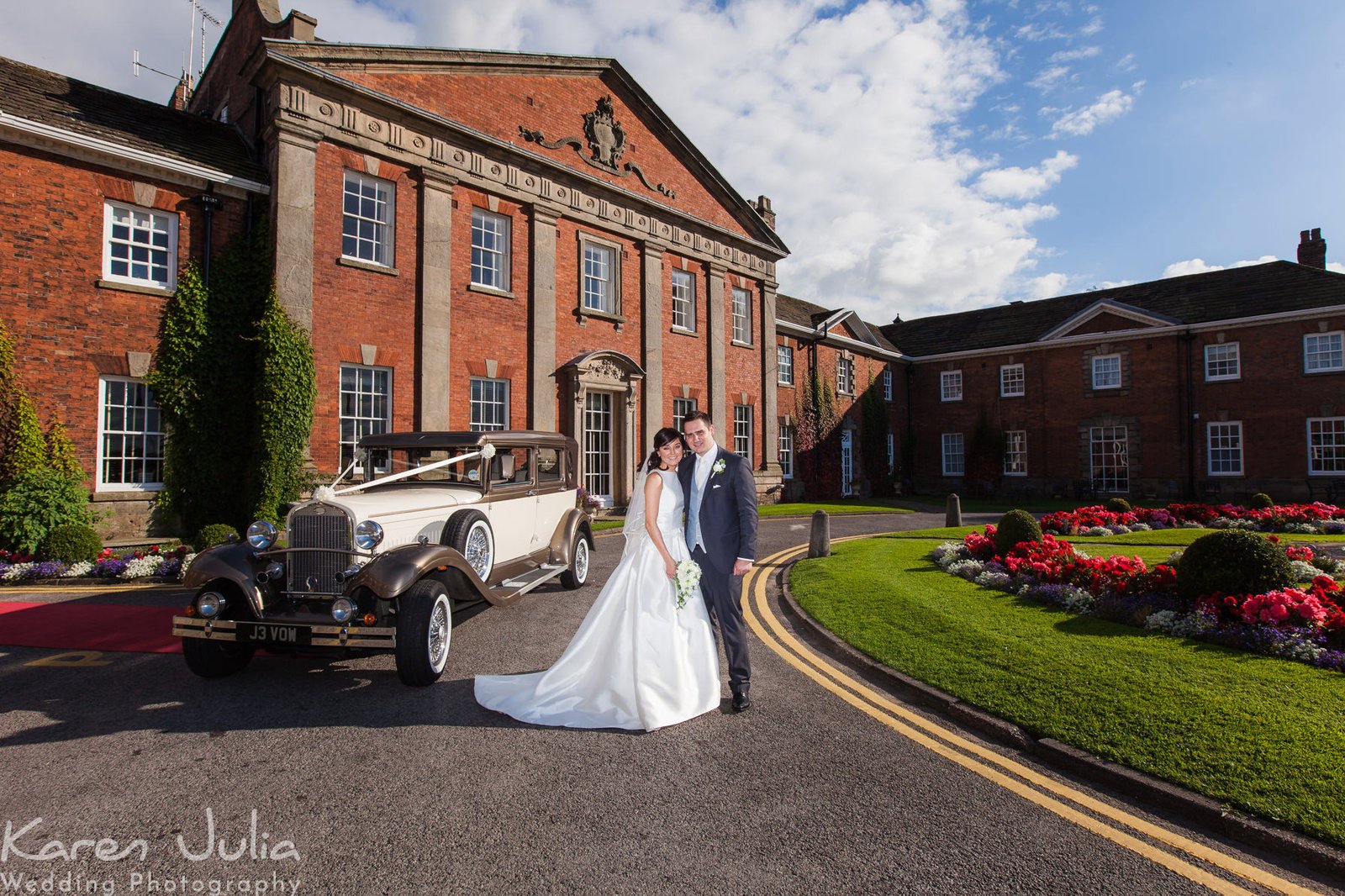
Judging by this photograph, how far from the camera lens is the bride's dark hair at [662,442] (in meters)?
4.85

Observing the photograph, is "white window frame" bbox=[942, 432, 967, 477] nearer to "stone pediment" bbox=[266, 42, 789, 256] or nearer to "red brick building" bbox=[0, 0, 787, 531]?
"red brick building" bbox=[0, 0, 787, 531]

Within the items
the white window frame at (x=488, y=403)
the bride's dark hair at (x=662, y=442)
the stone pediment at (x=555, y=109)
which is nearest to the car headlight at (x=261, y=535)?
the bride's dark hair at (x=662, y=442)

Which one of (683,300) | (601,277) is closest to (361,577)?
(601,277)

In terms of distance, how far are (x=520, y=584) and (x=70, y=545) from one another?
26.7 feet

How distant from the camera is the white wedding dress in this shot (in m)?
4.49

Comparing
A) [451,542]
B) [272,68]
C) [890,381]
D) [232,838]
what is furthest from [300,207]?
[890,381]

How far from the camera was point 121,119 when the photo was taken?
12812 mm

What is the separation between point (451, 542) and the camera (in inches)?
240

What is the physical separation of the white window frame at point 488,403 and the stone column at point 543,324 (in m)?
0.68

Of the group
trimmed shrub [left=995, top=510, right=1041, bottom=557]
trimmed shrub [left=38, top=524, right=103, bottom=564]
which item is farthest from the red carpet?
trimmed shrub [left=995, top=510, right=1041, bottom=557]

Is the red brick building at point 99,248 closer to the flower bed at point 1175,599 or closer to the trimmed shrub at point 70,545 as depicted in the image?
the trimmed shrub at point 70,545

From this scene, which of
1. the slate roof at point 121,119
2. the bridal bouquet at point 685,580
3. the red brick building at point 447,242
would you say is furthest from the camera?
the red brick building at point 447,242

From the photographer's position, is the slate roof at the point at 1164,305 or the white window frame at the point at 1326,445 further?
the slate roof at the point at 1164,305

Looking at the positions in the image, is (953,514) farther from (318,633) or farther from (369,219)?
(318,633)
